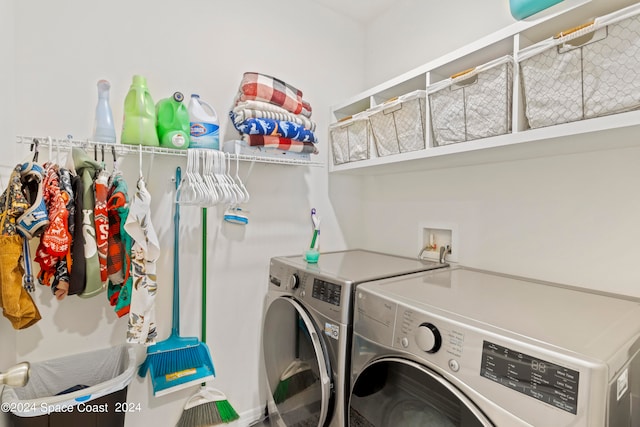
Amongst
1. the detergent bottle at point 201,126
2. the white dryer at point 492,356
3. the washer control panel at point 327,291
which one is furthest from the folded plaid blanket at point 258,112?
the white dryer at point 492,356

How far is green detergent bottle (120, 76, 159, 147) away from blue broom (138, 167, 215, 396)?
0.28 m

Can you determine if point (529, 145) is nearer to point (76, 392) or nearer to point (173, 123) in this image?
point (173, 123)

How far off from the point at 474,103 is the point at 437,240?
865 mm

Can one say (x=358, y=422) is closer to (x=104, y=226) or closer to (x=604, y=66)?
(x=104, y=226)

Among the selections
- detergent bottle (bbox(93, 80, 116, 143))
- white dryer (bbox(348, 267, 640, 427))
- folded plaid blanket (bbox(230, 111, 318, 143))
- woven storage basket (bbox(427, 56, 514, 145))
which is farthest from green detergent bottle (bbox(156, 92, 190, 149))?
woven storage basket (bbox(427, 56, 514, 145))

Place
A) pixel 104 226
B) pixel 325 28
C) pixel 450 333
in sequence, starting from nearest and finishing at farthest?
1. pixel 450 333
2. pixel 104 226
3. pixel 325 28

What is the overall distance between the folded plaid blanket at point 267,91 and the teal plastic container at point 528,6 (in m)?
1.10

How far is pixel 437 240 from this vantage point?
1.86 m

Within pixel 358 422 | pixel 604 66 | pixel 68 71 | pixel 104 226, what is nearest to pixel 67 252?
pixel 104 226

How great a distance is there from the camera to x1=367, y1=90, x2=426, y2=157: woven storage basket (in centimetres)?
151

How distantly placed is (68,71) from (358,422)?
6.33 ft

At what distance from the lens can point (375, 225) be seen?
2.28 metres

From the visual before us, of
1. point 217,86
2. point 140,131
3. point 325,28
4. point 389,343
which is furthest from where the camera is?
point 325,28

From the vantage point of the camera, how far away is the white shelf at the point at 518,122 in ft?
3.26
